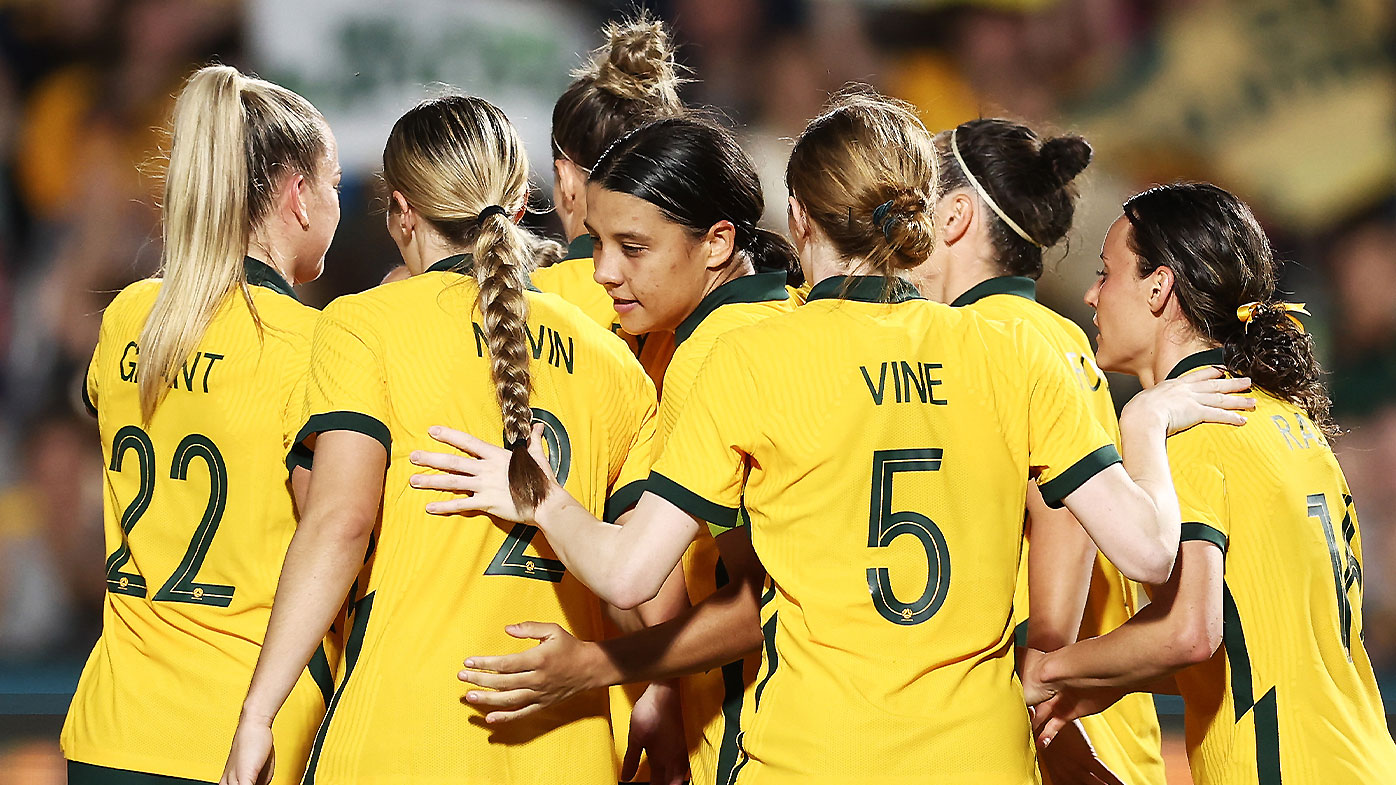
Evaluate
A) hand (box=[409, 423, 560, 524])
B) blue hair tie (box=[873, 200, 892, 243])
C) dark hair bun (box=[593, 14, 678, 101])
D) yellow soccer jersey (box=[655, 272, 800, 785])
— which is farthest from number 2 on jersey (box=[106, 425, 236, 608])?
dark hair bun (box=[593, 14, 678, 101])

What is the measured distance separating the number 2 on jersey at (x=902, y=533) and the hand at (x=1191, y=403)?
383mm

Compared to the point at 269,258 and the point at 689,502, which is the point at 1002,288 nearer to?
the point at 689,502

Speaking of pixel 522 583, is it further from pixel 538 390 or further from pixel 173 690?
pixel 173 690

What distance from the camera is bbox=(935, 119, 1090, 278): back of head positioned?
248 cm

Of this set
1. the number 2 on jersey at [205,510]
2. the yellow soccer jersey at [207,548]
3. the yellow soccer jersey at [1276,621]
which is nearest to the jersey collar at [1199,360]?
the yellow soccer jersey at [1276,621]

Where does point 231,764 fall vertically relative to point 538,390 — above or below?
below

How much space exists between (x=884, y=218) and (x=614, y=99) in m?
1.11

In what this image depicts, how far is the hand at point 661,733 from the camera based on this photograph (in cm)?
205

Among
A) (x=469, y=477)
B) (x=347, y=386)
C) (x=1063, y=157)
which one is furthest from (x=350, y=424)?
(x=1063, y=157)

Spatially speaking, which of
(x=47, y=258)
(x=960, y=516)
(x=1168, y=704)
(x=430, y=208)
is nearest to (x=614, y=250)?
(x=430, y=208)

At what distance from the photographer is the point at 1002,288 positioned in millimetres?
2375

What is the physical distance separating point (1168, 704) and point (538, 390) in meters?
4.62

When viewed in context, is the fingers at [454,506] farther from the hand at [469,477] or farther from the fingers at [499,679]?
the fingers at [499,679]

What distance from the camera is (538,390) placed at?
1751 millimetres
